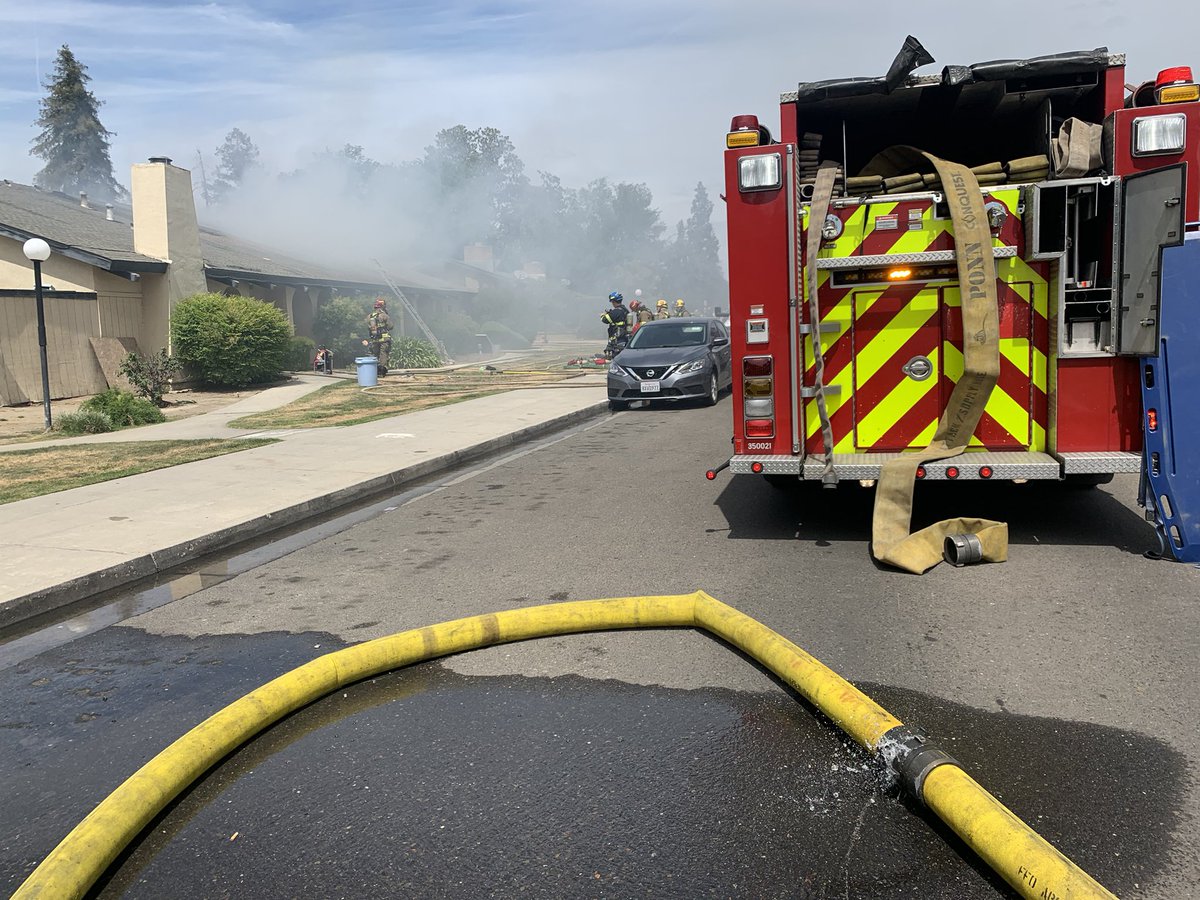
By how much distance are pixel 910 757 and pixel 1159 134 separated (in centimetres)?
440

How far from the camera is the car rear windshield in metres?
17.3

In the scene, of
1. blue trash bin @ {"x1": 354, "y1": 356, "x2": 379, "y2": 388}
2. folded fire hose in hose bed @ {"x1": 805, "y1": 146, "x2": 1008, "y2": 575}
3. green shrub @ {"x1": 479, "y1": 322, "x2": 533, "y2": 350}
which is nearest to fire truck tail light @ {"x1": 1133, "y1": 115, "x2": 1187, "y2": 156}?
folded fire hose in hose bed @ {"x1": 805, "y1": 146, "x2": 1008, "y2": 575}

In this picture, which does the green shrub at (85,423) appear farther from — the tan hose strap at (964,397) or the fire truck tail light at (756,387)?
the tan hose strap at (964,397)

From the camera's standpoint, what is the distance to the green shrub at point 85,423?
14008 mm

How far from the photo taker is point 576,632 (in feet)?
16.2

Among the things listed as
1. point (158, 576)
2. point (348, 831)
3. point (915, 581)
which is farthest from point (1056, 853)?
point (158, 576)

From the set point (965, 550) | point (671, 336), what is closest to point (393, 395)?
point (671, 336)

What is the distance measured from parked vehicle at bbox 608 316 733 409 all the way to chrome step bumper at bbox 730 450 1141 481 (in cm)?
955

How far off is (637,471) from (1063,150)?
518 cm

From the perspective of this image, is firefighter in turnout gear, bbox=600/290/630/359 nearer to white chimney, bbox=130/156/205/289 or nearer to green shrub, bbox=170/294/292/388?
green shrub, bbox=170/294/292/388

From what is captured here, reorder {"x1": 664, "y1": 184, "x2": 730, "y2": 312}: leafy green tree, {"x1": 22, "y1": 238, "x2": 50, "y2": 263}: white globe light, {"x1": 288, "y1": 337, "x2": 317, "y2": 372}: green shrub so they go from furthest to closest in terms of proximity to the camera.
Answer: {"x1": 664, "y1": 184, "x2": 730, "y2": 312}: leafy green tree, {"x1": 288, "y1": 337, "x2": 317, "y2": 372}: green shrub, {"x1": 22, "y1": 238, "x2": 50, "y2": 263}: white globe light

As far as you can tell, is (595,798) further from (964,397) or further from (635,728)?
(964,397)

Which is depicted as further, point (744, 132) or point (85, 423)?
point (85, 423)

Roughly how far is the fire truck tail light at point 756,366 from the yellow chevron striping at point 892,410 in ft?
2.42
